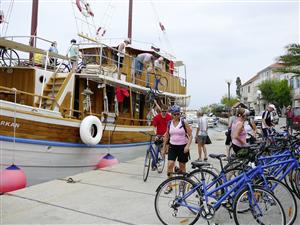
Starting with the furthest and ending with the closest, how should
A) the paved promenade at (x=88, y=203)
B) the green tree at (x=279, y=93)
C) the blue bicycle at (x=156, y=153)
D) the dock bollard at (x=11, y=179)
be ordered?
the green tree at (x=279, y=93) < the blue bicycle at (x=156, y=153) < the dock bollard at (x=11, y=179) < the paved promenade at (x=88, y=203)

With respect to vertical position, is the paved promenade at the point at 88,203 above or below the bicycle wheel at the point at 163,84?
below

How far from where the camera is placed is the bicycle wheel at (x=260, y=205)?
3.79 m

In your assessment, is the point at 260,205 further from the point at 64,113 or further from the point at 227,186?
the point at 64,113

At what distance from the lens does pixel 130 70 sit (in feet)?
39.9

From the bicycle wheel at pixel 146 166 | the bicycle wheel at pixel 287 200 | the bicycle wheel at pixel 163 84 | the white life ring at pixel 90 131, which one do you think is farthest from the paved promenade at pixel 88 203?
the bicycle wheel at pixel 163 84

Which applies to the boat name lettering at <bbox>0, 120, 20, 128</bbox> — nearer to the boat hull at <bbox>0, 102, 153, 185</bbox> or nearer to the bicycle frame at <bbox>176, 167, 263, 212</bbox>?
the boat hull at <bbox>0, 102, 153, 185</bbox>

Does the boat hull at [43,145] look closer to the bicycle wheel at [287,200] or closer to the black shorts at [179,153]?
the black shorts at [179,153]

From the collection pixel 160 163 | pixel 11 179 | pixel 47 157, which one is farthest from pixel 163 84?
pixel 11 179

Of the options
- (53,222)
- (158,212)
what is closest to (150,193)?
(158,212)

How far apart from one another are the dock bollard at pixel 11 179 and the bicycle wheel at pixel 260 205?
4333 millimetres

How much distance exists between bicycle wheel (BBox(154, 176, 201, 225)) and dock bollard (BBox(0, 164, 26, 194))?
10.8 feet

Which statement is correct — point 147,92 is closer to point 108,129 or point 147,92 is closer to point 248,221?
point 108,129

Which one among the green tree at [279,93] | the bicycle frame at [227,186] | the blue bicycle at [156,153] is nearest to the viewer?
the bicycle frame at [227,186]

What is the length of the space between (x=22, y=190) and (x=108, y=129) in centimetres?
397
